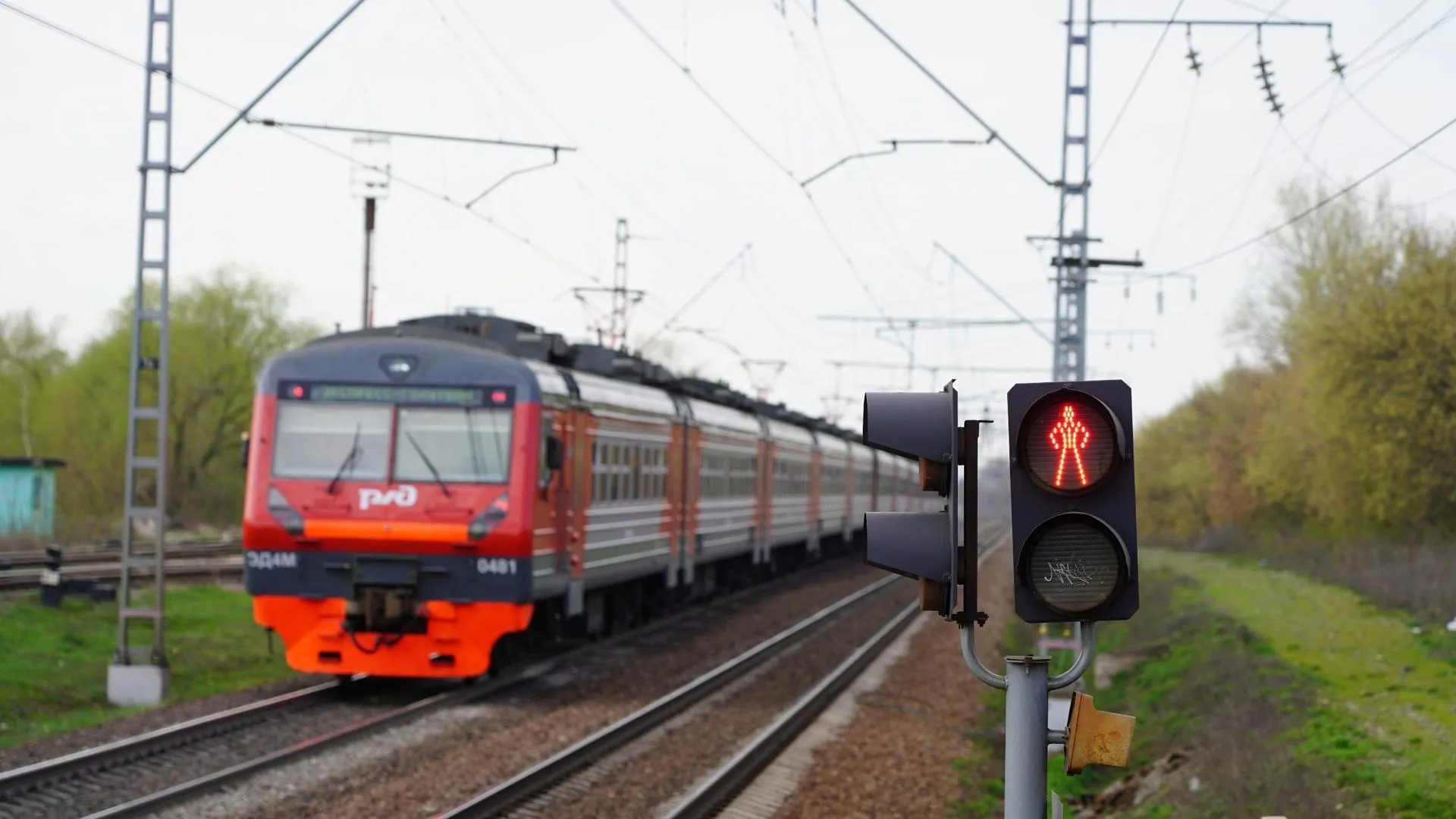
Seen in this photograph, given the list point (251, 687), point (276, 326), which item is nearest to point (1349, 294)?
point (251, 687)

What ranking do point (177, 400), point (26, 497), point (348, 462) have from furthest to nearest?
point (177, 400), point (26, 497), point (348, 462)

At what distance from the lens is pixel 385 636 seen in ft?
46.5

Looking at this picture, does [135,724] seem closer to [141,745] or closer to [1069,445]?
[141,745]

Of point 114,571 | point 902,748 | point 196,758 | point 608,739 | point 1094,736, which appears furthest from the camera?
point 114,571

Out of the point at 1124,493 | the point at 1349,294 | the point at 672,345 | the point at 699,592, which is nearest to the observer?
the point at 1124,493

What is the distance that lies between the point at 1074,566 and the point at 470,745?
854cm

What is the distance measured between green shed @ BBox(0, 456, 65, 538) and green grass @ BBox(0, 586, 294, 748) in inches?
639

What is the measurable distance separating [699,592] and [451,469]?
488 inches

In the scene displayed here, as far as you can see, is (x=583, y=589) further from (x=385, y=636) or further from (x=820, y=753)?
(x=820, y=753)

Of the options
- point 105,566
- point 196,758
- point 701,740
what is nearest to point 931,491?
point 196,758

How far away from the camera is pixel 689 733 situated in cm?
1344

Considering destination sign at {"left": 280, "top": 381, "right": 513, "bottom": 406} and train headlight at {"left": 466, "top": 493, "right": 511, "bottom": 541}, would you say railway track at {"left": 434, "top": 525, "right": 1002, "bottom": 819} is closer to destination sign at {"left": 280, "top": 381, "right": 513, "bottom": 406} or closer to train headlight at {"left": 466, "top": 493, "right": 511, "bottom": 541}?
train headlight at {"left": 466, "top": 493, "right": 511, "bottom": 541}

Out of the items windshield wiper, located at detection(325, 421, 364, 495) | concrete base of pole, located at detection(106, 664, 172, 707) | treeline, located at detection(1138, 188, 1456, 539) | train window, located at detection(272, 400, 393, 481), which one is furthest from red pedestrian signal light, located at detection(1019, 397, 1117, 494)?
treeline, located at detection(1138, 188, 1456, 539)

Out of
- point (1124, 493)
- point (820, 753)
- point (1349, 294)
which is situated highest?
point (1349, 294)
